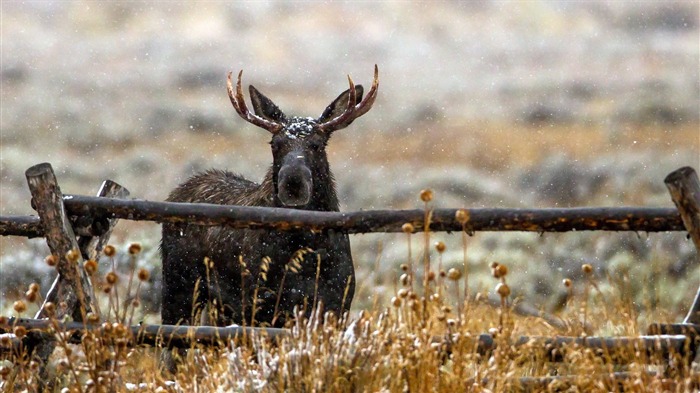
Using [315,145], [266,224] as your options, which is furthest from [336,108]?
[266,224]

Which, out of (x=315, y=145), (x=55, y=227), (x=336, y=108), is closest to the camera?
(x=55, y=227)

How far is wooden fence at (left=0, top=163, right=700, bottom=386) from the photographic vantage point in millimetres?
5047

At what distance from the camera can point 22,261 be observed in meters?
11.5

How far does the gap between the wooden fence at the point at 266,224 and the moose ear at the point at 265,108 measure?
166cm

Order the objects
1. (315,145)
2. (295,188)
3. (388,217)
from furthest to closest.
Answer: (315,145), (295,188), (388,217)

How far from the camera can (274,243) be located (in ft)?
23.3

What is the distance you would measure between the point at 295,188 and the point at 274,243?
39 cm

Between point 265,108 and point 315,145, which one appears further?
point 265,108

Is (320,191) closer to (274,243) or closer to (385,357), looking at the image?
(274,243)

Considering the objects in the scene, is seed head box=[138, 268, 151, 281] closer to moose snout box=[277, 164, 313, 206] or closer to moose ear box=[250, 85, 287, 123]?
moose snout box=[277, 164, 313, 206]

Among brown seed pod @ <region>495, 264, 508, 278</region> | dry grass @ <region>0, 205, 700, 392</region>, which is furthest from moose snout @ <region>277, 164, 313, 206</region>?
brown seed pod @ <region>495, 264, 508, 278</region>

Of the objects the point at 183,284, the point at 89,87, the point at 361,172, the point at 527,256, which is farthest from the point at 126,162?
the point at 183,284

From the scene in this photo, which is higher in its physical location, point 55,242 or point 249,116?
point 249,116

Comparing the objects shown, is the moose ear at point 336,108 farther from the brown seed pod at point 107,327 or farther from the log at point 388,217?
the brown seed pod at point 107,327
